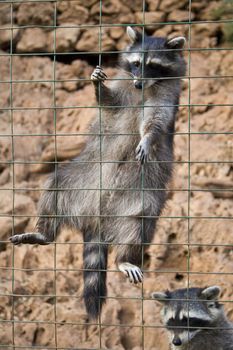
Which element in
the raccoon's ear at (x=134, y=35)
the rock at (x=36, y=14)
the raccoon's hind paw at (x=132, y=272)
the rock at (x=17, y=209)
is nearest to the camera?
the raccoon's hind paw at (x=132, y=272)

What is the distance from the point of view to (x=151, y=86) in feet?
21.4

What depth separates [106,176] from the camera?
661cm

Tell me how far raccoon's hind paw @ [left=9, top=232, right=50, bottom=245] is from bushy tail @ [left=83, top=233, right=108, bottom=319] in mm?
383

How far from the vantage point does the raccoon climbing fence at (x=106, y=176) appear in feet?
21.0

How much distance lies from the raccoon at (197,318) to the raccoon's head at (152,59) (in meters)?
1.84

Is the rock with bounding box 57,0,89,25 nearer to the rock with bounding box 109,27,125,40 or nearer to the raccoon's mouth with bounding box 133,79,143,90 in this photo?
the rock with bounding box 109,27,125,40

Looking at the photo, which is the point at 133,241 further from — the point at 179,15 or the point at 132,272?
the point at 179,15

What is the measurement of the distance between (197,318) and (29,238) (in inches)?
63.1

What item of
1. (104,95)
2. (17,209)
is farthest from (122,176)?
(17,209)

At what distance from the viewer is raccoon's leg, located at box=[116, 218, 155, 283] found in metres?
6.25

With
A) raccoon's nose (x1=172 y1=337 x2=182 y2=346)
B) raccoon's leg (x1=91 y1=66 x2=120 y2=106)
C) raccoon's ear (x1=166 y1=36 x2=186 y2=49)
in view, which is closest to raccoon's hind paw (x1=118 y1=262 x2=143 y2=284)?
raccoon's nose (x1=172 y1=337 x2=182 y2=346)

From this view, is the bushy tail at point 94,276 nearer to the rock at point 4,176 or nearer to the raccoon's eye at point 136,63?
the raccoon's eye at point 136,63

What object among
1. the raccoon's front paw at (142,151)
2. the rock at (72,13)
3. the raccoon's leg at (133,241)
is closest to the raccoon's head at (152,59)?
the raccoon's front paw at (142,151)

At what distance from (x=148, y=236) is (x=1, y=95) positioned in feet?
12.1
